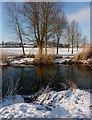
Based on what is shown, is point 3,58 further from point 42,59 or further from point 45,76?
point 45,76

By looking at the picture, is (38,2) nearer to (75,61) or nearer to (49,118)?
(75,61)

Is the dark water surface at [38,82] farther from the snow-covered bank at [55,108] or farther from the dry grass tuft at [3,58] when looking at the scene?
the dry grass tuft at [3,58]

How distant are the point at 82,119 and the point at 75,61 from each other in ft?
29.1

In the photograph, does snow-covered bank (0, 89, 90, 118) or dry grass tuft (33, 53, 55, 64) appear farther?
dry grass tuft (33, 53, 55, 64)

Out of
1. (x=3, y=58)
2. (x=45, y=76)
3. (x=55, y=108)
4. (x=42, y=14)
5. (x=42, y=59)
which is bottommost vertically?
(x=55, y=108)

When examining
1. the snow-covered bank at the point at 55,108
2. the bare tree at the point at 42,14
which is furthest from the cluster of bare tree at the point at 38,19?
the snow-covered bank at the point at 55,108

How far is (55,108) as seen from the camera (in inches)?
100

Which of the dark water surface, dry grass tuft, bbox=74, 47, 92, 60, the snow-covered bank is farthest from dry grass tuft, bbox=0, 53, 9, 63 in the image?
dry grass tuft, bbox=74, 47, 92, 60

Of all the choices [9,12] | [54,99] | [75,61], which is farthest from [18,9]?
[54,99]

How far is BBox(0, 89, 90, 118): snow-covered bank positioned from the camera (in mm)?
2143

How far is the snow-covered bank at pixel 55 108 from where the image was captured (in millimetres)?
2143

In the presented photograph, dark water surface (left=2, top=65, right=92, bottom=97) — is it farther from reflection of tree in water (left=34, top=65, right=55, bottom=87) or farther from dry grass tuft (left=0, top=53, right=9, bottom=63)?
dry grass tuft (left=0, top=53, right=9, bottom=63)

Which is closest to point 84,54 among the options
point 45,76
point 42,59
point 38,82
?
point 42,59

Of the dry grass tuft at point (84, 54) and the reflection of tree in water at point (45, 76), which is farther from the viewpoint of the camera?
the dry grass tuft at point (84, 54)
